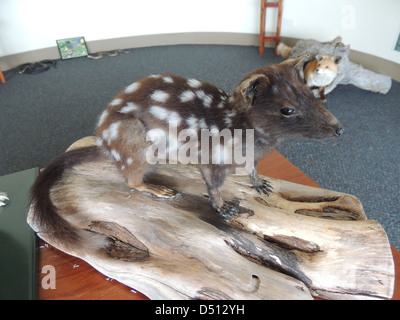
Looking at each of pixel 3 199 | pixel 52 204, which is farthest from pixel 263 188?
pixel 3 199

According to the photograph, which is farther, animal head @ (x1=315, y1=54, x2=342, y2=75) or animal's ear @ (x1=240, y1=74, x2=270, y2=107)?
→ animal head @ (x1=315, y1=54, x2=342, y2=75)

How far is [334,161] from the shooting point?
1748mm

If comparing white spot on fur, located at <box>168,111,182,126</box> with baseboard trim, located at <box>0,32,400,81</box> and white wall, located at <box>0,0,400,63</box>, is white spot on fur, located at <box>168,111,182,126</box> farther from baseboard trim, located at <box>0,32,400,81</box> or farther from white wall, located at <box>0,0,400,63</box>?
baseboard trim, located at <box>0,32,400,81</box>

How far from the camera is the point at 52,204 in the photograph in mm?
904

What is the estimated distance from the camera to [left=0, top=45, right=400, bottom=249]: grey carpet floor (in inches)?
64.1

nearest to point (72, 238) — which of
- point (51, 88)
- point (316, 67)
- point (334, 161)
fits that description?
point (334, 161)

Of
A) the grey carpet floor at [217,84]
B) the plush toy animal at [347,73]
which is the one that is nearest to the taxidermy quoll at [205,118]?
the grey carpet floor at [217,84]

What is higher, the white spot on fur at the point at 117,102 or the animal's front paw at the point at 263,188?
the white spot on fur at the point at 117,102

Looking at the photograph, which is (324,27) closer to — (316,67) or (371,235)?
(316,67)

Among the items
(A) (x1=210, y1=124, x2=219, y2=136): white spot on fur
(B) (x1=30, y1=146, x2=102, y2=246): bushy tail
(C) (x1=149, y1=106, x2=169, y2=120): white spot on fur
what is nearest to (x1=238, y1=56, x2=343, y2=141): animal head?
(A) (x1=210, y1=124, x2=219, y2=136): white spot on fur

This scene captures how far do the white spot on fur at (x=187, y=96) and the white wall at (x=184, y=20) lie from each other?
208cm

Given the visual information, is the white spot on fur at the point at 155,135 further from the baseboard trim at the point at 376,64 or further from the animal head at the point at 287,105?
the baseboard trim at the point at 376,64

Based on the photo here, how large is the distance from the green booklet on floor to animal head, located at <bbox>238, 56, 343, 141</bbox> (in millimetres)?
733

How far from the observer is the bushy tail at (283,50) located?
2.61 m
